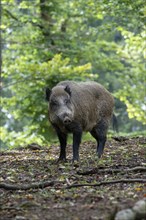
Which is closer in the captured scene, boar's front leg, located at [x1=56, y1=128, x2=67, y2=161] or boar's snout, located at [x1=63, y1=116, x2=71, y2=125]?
boar's snout, located at [x1=63, y1=116, x2=71, y2=125]

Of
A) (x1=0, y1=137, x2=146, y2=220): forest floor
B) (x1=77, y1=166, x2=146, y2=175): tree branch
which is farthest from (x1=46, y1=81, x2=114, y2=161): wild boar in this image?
(x1=77, y1=166, x2=146, y2=175): tree branch

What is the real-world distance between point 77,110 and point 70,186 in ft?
8.35

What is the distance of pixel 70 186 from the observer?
17.5 ft

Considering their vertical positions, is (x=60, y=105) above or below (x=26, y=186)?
above

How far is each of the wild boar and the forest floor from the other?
38cm

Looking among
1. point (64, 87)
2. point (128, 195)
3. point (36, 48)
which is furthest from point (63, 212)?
point (36, 48)

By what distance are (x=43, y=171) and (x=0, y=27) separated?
11.5 m

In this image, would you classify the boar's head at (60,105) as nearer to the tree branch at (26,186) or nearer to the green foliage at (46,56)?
the tree branch at (26,186)

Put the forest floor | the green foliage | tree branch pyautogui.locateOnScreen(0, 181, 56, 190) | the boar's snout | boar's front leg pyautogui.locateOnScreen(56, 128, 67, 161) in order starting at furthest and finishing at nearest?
the green foliage → boar's front leg pyautogui.locateOnScreen(56, 128, 67, 161) → the boar's snout → tree branch pyautogui.locateOnScreen(0, 181, 56, 190) → the forest floor

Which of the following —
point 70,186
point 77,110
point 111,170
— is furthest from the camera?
point 77,110

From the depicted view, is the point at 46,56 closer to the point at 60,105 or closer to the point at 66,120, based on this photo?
the point at 60,105

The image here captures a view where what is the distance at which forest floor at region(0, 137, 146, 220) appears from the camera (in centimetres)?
427

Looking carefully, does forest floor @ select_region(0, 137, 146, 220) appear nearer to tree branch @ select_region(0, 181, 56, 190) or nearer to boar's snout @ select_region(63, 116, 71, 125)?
tree branch @ select_region(0, 181, 56, 190)

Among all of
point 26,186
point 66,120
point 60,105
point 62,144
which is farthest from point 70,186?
point 62,144
